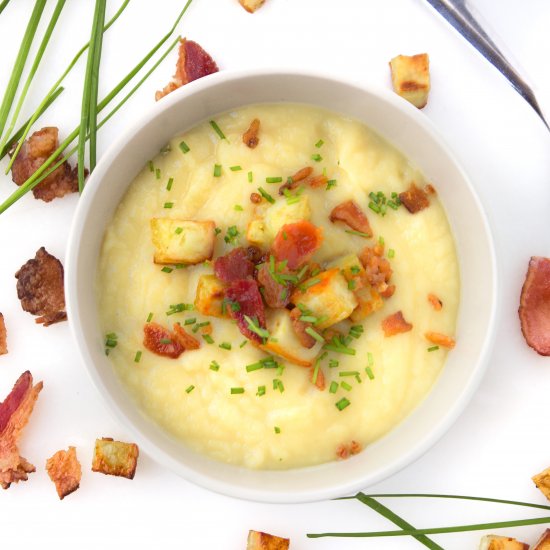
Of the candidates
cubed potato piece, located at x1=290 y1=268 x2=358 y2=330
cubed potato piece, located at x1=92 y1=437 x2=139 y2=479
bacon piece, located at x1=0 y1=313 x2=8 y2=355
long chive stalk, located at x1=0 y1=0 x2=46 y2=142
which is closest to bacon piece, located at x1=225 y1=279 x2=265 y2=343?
cubed potato piece, located at x1=290 y1=268 x2=358 y2=330

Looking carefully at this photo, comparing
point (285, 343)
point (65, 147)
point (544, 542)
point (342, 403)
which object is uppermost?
point (65, 147)

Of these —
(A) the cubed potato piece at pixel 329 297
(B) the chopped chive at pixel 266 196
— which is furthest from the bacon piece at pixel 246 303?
(B) the chopped chive at pixel 266 196

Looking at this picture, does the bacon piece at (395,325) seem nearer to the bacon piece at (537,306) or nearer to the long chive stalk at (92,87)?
the bacon piece at (537,306)

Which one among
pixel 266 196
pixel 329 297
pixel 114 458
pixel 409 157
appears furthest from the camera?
pixel 114 458

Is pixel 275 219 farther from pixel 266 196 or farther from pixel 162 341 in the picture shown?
pixel 162 341

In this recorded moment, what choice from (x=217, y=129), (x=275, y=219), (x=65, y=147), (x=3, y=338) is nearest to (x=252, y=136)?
(x=217, y=129)

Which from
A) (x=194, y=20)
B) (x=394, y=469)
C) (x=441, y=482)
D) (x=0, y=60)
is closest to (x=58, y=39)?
(x=0, y=60)

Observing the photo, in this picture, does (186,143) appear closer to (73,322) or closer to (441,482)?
(73,322)
